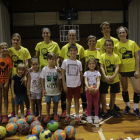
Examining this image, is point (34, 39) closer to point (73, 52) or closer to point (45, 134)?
point (73, 52)

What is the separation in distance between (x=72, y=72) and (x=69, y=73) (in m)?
0.06

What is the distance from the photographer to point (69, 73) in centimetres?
283

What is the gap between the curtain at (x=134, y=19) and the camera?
29.5 ft

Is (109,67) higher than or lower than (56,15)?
lower

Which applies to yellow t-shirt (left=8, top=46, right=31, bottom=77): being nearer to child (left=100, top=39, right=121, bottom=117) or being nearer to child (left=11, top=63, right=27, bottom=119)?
child (left=11, top=63, right=27, bottom=119)

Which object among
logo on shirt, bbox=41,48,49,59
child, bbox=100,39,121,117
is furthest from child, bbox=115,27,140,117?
logo on shirt, bbox=41,48,49,59

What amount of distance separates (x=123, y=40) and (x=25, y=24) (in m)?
7.85

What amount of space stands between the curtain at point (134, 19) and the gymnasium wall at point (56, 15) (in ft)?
2.06

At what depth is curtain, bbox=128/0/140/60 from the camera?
8.99m

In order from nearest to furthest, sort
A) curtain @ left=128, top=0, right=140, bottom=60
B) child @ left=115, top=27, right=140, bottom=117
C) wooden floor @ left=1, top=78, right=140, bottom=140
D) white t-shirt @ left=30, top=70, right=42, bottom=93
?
1. wooden floor @ left=1, top=78, right=140, bottom=140
2. white t-shirt @ left=30, top=70, right=42, bottom=93
3. child @ left=115, top=27, right=140, bottom=117
4. curtain @ left=128, top=0, right=140, bottom=60

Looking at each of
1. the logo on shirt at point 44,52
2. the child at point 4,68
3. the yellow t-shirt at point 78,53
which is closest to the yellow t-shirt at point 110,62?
the yellow t-shirt at point 78,53

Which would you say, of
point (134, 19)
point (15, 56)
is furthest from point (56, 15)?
point (15, 56)

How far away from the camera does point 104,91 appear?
299cm

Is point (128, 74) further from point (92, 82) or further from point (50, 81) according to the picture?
point (50, 81)
